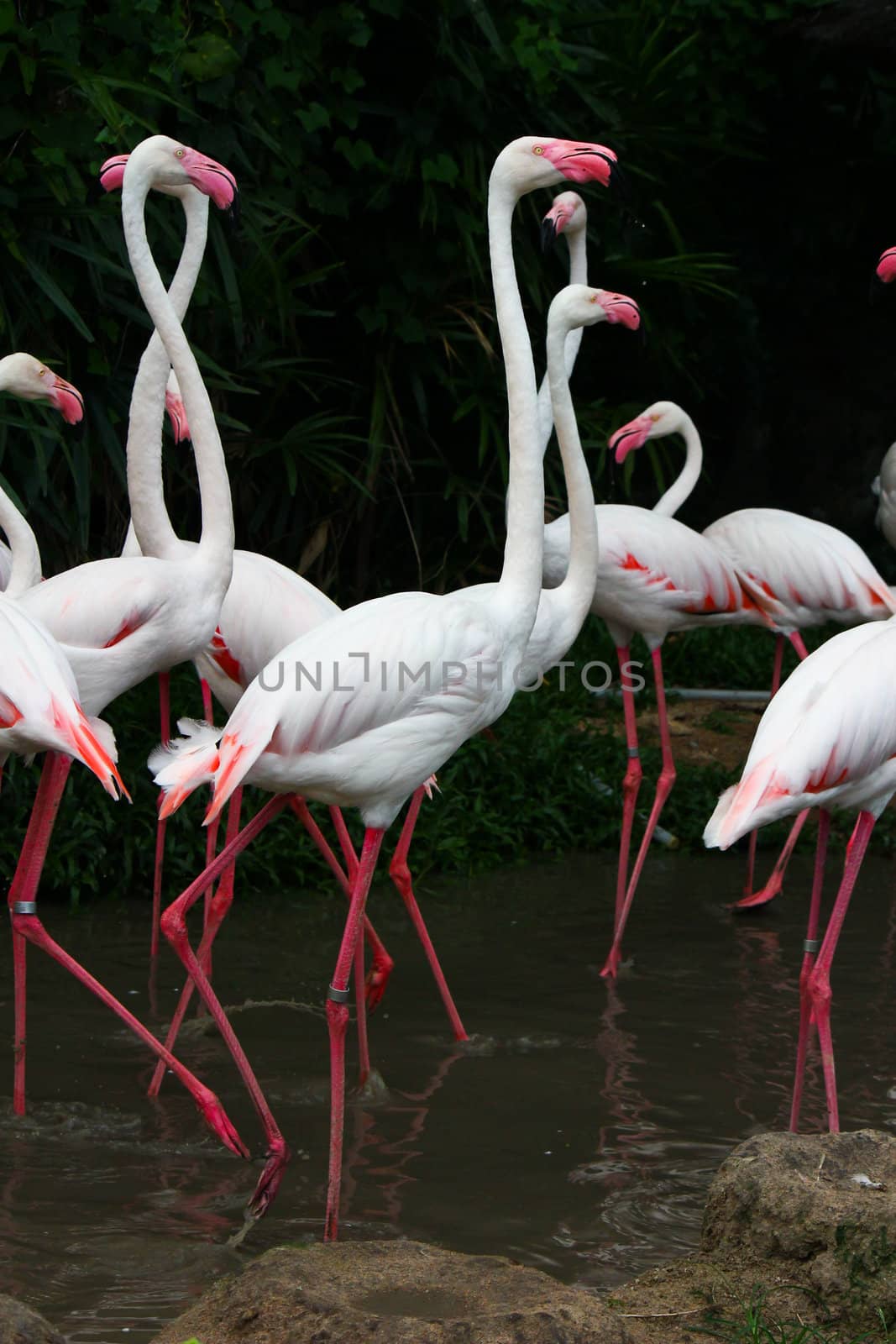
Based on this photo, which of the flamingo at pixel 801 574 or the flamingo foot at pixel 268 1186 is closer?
the flamingo foot at pixel 268 1186

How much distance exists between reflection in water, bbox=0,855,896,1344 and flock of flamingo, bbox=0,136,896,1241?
13cm

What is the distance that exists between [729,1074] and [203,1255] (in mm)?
1461

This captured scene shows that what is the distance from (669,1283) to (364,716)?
112 centimetres

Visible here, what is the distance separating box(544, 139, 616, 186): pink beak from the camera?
3.40 metres

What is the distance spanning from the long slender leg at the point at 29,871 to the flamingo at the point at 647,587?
1.82 m

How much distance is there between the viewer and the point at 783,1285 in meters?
2.38

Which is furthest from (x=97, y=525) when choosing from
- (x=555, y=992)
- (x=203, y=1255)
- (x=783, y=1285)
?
(x=783, y=1285)

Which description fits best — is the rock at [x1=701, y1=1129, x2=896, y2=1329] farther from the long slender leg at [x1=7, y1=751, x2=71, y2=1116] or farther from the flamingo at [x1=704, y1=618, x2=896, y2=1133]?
the long slender leg at [x1=7, y1=751, x2=71, y2=1116]

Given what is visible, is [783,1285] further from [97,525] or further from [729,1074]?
[97,525]

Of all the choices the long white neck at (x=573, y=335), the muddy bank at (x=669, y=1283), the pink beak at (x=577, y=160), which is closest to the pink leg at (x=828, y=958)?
the muddy bank at (x=669, y=1283)

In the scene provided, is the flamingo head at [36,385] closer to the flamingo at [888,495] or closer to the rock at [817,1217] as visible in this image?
the rock at [817,1217]

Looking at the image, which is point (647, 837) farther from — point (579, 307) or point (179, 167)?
point (179, 167)

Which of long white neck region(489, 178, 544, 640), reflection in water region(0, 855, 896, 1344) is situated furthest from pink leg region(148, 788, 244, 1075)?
long white neck region(489, 178, 544, 640)

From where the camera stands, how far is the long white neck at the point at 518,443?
3271 mm
